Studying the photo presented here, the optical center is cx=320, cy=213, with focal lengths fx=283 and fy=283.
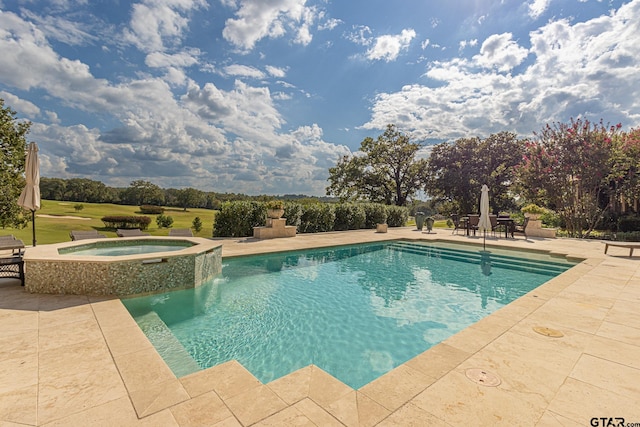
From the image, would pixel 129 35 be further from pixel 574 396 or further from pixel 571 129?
pixel 571 129

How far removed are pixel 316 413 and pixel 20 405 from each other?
230 cm

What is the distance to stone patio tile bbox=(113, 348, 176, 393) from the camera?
248 cm

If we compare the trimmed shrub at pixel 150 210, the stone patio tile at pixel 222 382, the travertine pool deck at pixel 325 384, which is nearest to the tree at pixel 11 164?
the trimmed shrub at pixel 150 210

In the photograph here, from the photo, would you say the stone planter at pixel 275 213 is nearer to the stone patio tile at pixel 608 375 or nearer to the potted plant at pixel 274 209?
the potted plant at pixel 274 209

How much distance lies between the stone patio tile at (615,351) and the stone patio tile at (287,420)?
3185 millimetres

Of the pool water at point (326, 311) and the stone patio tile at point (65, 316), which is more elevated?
the stone patio tile at point (65, 316)

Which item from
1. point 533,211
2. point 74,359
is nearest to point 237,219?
point 74,359

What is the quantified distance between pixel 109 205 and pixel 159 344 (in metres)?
25.6

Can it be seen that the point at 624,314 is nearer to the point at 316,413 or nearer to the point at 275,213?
the point at 316,413

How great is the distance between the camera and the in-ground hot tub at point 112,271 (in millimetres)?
4957

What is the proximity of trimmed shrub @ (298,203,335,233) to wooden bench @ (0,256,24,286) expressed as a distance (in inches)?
426

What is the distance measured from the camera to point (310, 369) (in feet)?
9.18

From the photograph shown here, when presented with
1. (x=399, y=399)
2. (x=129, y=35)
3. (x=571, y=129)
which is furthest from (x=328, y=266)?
(x=571, y=129)

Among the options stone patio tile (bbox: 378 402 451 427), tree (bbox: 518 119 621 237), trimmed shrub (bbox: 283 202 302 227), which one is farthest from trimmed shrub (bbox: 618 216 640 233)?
stone patio tile (bbox: 378 402 451 427)
